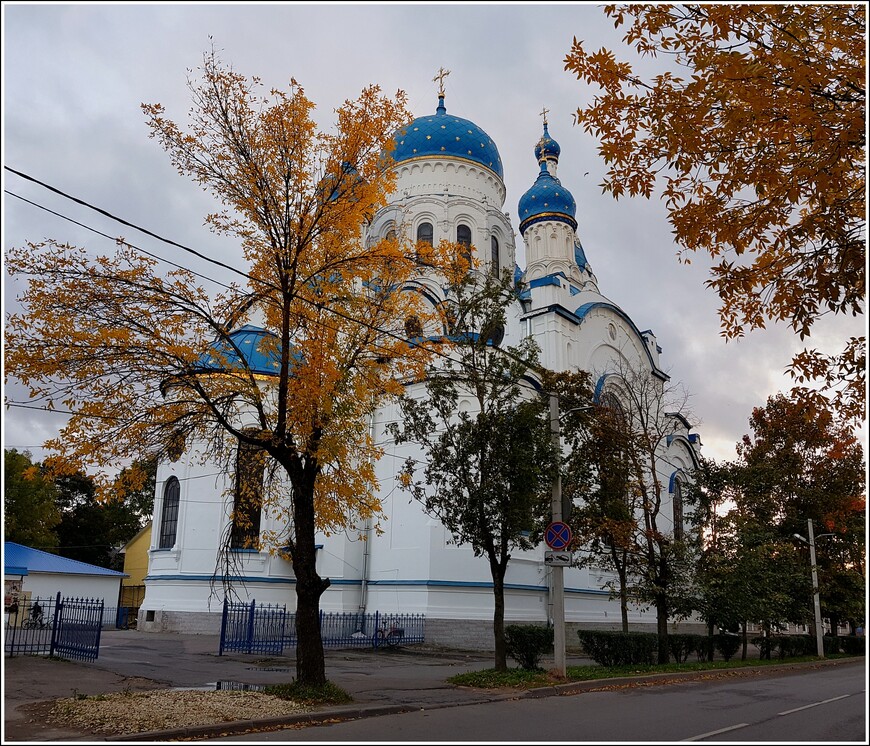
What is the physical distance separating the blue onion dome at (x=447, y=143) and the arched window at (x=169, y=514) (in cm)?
1707

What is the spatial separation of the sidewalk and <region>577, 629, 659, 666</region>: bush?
179 centimetres

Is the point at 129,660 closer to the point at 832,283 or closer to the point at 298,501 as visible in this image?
the point at 298,501

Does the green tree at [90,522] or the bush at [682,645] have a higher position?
the green tree at [90,522]

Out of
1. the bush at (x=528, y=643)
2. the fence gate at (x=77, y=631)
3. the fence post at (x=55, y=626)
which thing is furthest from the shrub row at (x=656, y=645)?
the fence post at (x=55, y=626)

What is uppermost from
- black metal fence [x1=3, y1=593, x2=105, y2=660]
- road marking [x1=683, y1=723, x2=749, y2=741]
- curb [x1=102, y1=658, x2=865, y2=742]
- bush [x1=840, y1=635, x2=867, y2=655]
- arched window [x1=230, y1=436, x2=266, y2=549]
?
arched window [x1=230, y1=436, x2=266, y2=549]

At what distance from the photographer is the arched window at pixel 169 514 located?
27203 mm

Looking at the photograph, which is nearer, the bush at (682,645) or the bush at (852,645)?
the bush at (682,645)

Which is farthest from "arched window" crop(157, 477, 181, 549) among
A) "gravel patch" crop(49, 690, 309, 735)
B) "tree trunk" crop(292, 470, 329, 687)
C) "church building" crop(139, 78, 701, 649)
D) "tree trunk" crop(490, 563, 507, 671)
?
"gravel patch" crop(49, 690, 309, 735)

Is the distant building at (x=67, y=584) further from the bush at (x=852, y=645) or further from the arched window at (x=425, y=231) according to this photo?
the bush at (x=852, y=645)

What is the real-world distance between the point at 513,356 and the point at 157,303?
22.6 feet

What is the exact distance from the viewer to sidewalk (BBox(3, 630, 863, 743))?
931cm

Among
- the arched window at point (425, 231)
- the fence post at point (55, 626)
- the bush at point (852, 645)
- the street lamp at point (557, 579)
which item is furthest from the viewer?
the arched window at point (425, 231)

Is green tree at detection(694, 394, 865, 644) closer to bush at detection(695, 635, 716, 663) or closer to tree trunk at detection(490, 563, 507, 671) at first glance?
bush at detection(695, 635, 716, 663)

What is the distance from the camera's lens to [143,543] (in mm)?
39781
